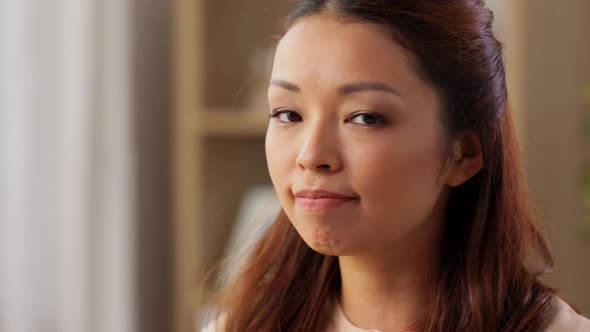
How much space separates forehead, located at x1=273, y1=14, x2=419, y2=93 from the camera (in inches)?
33.8

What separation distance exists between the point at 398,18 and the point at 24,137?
121cm

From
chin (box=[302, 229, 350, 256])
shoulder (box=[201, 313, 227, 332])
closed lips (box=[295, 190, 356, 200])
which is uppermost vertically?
closed lips (box=[295, 190, 356, 200])

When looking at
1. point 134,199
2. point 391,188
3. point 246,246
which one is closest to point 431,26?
point 391,188

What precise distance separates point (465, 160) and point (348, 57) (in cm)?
20

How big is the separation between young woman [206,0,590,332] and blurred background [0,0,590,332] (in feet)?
3.14

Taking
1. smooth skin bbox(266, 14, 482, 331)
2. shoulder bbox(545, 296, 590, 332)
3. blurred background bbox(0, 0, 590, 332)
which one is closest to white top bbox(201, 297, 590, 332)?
shoulder bbox(545, 296, 590, 332)

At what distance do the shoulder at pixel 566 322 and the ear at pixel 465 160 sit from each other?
17 centimetres

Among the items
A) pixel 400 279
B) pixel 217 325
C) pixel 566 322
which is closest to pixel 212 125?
pixel 217 325

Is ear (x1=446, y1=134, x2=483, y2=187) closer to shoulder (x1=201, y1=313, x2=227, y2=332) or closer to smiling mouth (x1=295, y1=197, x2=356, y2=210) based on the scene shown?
smiling mouth (x1=295, y1=197, x2=356, y2=210)

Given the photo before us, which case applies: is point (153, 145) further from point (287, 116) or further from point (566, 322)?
point (566, 322)

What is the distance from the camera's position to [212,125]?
2.32 m

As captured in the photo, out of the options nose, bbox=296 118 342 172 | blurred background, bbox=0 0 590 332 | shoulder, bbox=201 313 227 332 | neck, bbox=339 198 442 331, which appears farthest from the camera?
blurred background, bbox=0 0 590 332

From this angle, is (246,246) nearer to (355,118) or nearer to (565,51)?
(355,118)

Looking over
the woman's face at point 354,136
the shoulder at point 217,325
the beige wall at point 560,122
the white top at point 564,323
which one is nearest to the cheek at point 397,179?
the woman's face at point 354,136
